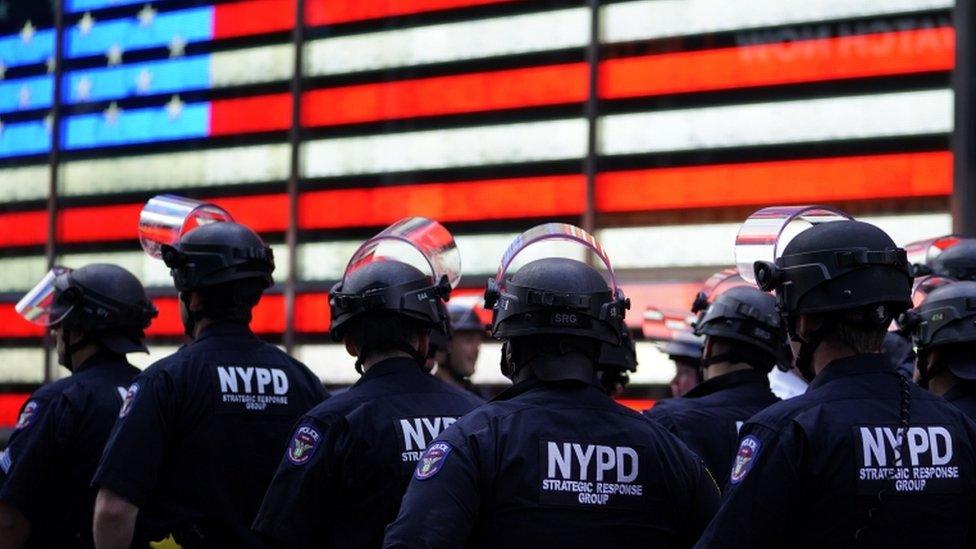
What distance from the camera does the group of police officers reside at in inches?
117

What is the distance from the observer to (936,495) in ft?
9.84

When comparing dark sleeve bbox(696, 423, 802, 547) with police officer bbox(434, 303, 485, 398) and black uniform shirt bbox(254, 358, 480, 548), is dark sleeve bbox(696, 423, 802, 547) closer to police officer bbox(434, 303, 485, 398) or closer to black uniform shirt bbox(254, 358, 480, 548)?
black uniform shirt bbox(254, 358, 480, 548)

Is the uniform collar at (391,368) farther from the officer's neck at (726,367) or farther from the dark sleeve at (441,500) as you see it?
the officer's neck at (726,367)

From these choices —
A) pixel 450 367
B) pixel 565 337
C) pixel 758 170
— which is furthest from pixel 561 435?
pixel 758 170

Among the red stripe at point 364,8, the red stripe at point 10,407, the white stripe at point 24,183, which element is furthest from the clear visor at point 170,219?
the red stripe at point 10,407

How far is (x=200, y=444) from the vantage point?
14.8ft

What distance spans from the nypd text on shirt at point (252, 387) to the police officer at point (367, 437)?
0.51 meters

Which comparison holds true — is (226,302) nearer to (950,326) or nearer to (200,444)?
(200,444)

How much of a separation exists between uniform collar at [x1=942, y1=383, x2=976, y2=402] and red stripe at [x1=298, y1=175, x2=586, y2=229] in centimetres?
473

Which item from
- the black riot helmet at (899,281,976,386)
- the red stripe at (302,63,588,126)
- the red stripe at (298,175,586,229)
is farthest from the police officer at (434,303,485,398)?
the black riot helmet at (899,281,976,386)

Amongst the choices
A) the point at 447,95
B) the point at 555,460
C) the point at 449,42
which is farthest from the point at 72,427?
the point at 449,42

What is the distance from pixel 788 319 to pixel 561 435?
586mm

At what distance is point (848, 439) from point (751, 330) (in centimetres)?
228

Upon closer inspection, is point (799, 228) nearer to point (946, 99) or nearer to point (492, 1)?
point (946, 99)
